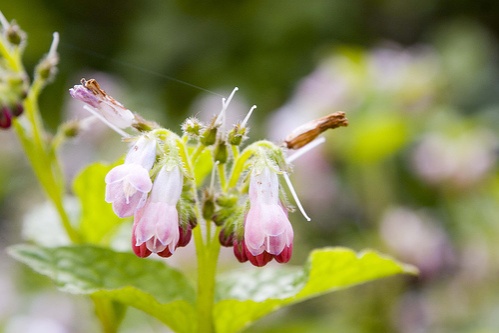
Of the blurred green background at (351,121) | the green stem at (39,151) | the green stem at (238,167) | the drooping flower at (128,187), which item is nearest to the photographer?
the drooping flower at (128,187)

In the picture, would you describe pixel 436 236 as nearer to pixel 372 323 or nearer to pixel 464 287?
pixel 464 287

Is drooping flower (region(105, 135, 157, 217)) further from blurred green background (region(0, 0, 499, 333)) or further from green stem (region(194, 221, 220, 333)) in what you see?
blurred green background (region(0, 0, 499, 333))

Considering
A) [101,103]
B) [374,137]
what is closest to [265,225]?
[101,103]

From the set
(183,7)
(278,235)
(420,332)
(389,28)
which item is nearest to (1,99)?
(278,235)

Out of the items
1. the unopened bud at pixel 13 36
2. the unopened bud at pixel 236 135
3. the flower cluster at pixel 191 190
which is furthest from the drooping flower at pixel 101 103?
the unopened bud at pixel 13 36

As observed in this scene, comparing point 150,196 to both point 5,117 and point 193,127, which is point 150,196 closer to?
point 193,127

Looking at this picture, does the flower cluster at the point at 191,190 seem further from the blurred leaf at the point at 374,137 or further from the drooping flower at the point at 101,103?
the blurred leaf at the point at 374,137

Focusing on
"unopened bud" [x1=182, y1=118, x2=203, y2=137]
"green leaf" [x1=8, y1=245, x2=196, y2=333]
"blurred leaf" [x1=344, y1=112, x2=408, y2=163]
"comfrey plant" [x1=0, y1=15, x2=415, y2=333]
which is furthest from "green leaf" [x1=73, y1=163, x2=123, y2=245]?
"blurred leaf" [x1=344, y1=112, x2=408, y2=163]
